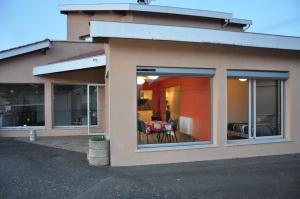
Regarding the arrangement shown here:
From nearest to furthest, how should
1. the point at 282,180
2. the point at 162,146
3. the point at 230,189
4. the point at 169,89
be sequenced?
the point at 230,189
the point at 282,180
the point at 162,146
the point at 169,89

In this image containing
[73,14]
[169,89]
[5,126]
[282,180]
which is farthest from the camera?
[73,14]

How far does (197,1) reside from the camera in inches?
976

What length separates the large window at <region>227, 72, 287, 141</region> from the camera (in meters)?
9.09

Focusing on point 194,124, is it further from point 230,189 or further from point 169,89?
point 230,189

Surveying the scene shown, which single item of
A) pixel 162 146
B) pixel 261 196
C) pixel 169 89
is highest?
pixel 169 89

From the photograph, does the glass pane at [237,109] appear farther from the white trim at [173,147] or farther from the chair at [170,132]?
the chair at [170,132]

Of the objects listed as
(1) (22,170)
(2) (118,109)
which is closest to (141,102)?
(2) (118,109)

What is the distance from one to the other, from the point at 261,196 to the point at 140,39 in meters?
4.81

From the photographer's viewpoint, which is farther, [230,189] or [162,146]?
[162,146]

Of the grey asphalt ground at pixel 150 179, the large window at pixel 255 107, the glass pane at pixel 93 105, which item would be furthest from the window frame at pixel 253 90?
the glass pane at pixel 93 105

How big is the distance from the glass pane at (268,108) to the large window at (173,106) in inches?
75.3

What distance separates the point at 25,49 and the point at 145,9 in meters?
6.28

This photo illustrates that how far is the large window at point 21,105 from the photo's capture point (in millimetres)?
13070

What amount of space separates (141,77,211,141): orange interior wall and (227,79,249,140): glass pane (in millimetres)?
697
